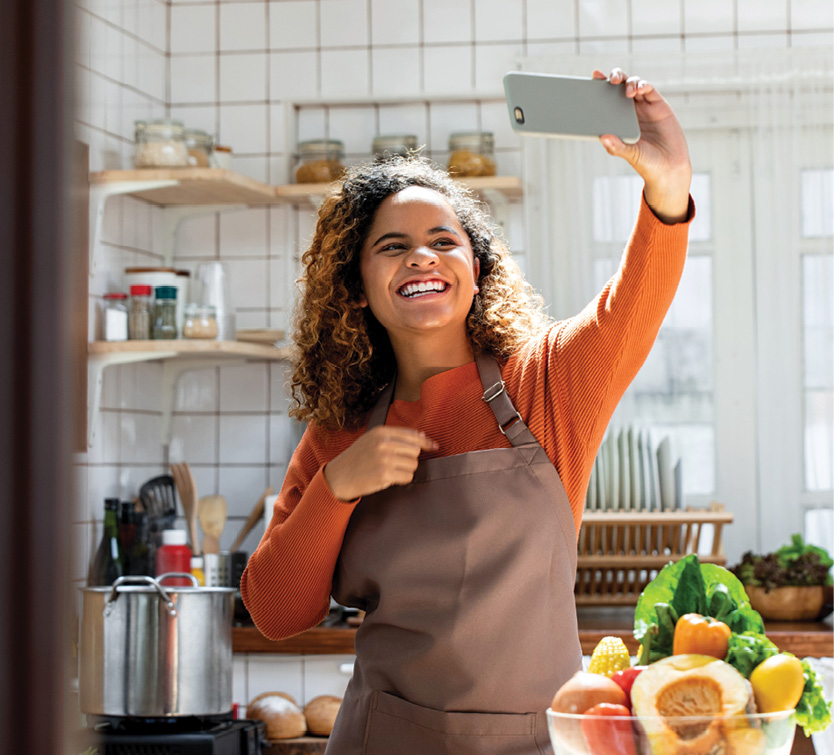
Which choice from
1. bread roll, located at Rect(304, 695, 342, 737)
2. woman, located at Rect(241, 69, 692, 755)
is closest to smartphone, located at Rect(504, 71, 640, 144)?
woman, located at Rect(241, 69, 692, 755)

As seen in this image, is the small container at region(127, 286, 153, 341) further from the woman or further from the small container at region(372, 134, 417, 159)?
the woman

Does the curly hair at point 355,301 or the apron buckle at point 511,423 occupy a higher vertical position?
the curly hair at point 355,301

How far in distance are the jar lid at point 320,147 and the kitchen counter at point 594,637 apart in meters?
1.24

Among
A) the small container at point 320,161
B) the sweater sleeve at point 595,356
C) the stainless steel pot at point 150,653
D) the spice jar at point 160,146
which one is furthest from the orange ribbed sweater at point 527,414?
the small container at point 320,161

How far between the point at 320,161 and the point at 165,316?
1.99 feet

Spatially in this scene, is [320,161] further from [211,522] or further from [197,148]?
[211,522]

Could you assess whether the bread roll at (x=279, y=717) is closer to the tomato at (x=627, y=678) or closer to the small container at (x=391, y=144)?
the small container at (x=391, y=144)

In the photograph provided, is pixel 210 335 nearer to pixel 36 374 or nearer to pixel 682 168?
pixel 682 168

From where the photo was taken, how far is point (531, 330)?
1.22 metres

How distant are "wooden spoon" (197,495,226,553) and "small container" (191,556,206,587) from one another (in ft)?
0.27

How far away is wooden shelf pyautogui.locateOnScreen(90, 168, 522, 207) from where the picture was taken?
96.3 inches

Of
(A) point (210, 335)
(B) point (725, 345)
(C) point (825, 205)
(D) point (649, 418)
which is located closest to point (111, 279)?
(A) point (210, 335)

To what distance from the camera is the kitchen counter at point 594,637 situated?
2.18 meters

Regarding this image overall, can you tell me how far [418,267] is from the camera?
115cm
